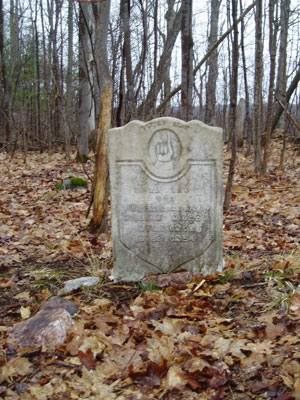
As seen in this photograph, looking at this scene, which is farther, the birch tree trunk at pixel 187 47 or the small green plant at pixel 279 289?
the birch tree trunk at pixel 187 47

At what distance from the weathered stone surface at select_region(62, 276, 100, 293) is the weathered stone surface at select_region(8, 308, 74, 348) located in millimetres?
726

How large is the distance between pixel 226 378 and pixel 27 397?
1.18m

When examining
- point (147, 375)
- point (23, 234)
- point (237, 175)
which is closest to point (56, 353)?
point (147, 375)

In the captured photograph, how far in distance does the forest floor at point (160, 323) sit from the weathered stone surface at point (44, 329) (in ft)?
0.23

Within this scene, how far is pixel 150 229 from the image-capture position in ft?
13.3

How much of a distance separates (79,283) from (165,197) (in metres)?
1.24

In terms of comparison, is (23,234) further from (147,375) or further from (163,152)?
(147,375)

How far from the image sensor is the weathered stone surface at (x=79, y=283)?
3911mm

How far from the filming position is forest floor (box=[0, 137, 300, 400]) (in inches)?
91.7

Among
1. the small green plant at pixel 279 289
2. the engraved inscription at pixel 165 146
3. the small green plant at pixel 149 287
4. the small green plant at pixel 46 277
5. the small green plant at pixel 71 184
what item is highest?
the engraved inscription at pixel 165 146

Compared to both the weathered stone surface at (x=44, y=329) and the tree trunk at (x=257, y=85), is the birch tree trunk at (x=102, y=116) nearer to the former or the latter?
the weathered stone surface at (x=44, y=329)

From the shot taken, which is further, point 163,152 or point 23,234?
point 23,234

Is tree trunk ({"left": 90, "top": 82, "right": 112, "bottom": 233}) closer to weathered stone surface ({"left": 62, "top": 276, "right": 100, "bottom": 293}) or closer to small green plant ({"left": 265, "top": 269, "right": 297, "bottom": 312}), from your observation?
weathered stone surface ({"left": 62, "top": 276, "right": 100, "bottom": 293})

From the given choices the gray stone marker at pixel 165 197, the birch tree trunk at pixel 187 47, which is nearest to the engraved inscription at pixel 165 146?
the gray stone marker at pixel 165 197
